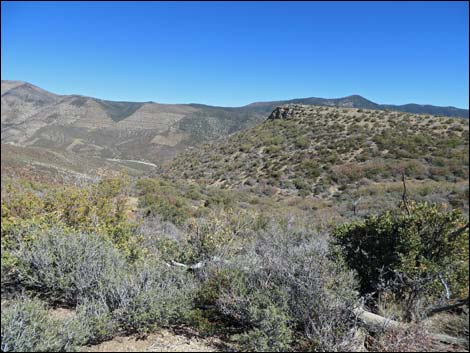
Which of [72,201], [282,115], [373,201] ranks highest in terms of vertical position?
[282,115]

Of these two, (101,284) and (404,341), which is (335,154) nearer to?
(404,341)

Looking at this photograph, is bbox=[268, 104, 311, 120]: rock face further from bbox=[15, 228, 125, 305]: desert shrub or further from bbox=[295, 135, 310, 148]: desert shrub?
bbox=[15, 228, 125, 305]: desert shrub

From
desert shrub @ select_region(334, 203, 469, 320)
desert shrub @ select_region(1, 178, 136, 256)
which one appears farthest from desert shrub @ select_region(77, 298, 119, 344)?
desert shrub @ select_region(334, 203, 469, 320)

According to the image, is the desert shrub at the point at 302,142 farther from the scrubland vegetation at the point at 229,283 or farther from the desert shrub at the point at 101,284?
the desert shrub at the point at 101,284

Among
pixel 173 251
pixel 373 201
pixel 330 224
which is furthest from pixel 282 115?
pixel 173 251

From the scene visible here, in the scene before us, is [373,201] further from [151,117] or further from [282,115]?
[151,117]

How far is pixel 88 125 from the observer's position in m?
110

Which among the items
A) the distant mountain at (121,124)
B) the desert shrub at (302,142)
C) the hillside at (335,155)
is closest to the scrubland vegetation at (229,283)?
the hillside at (335,155)

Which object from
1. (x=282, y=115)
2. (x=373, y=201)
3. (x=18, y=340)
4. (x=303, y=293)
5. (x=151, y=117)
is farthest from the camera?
(x=151, y=117)

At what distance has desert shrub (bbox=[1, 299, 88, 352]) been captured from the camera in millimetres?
3072

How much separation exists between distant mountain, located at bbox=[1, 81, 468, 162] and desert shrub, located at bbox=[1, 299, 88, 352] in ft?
262

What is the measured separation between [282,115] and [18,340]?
137ft

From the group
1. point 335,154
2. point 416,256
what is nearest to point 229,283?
point 416,256

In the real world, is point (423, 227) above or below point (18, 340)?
Result: above
